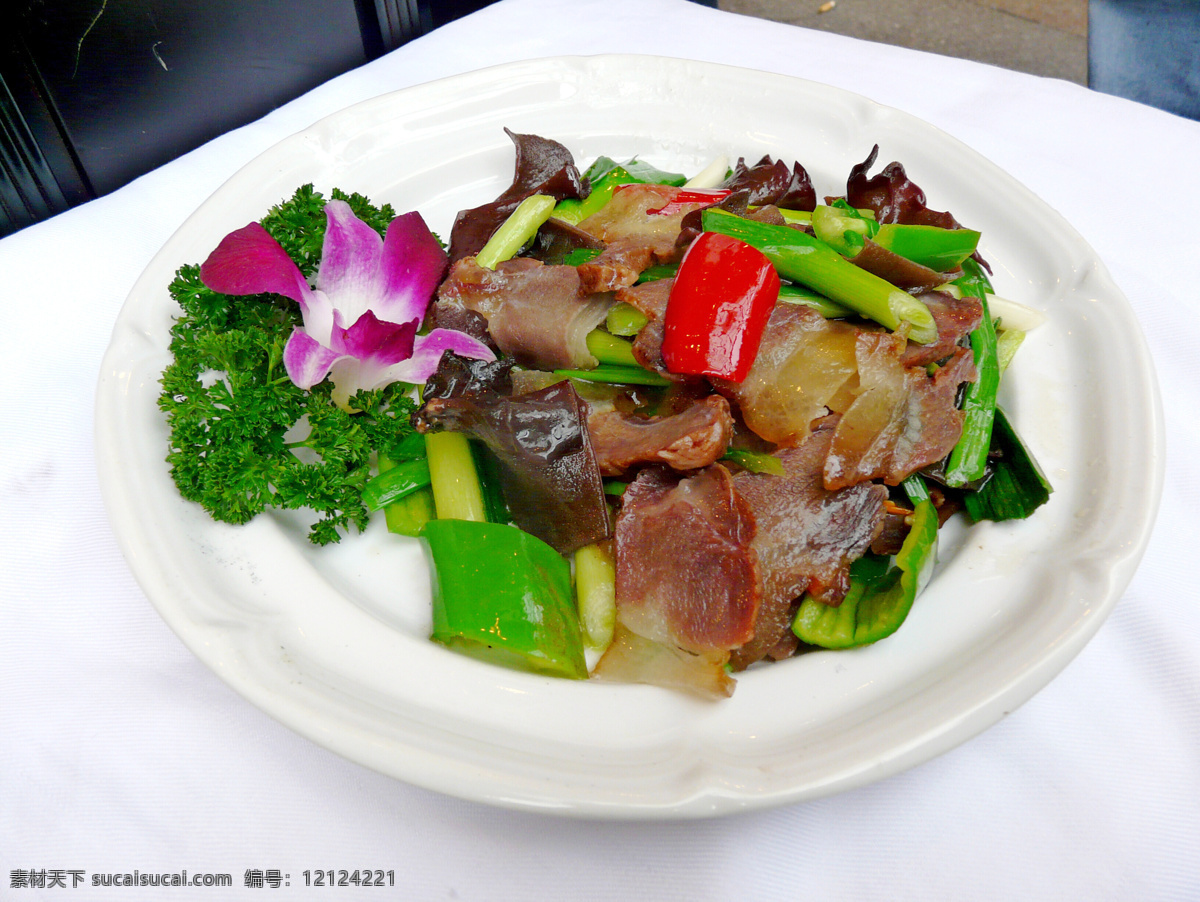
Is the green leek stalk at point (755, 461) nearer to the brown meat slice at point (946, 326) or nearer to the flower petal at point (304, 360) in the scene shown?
the brown meat slice at point (946, 326)

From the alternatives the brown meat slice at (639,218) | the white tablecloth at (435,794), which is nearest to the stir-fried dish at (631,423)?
the brown meat slice at (639,218)

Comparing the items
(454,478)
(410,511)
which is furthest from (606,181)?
(410,511)

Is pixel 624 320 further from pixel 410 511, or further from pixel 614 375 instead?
pixel 410 511

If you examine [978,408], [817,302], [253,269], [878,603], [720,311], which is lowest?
[878,603]

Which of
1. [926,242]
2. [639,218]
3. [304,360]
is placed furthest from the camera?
[639,218]

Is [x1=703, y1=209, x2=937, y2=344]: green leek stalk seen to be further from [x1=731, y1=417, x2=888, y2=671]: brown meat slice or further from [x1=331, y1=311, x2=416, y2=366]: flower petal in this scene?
[x1=331, y1=311, x2=416, y2=366]: flower petal

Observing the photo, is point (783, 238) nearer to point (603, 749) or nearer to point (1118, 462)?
point (1118, 462)

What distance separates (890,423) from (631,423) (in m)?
0.67

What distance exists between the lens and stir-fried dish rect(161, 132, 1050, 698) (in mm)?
1843

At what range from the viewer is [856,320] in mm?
2148

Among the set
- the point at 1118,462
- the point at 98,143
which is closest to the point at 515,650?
the point at 1118,462

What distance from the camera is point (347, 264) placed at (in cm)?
224

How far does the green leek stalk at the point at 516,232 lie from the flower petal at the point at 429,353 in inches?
14.9

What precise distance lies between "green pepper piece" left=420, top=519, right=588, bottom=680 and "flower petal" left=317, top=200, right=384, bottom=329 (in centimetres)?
75
